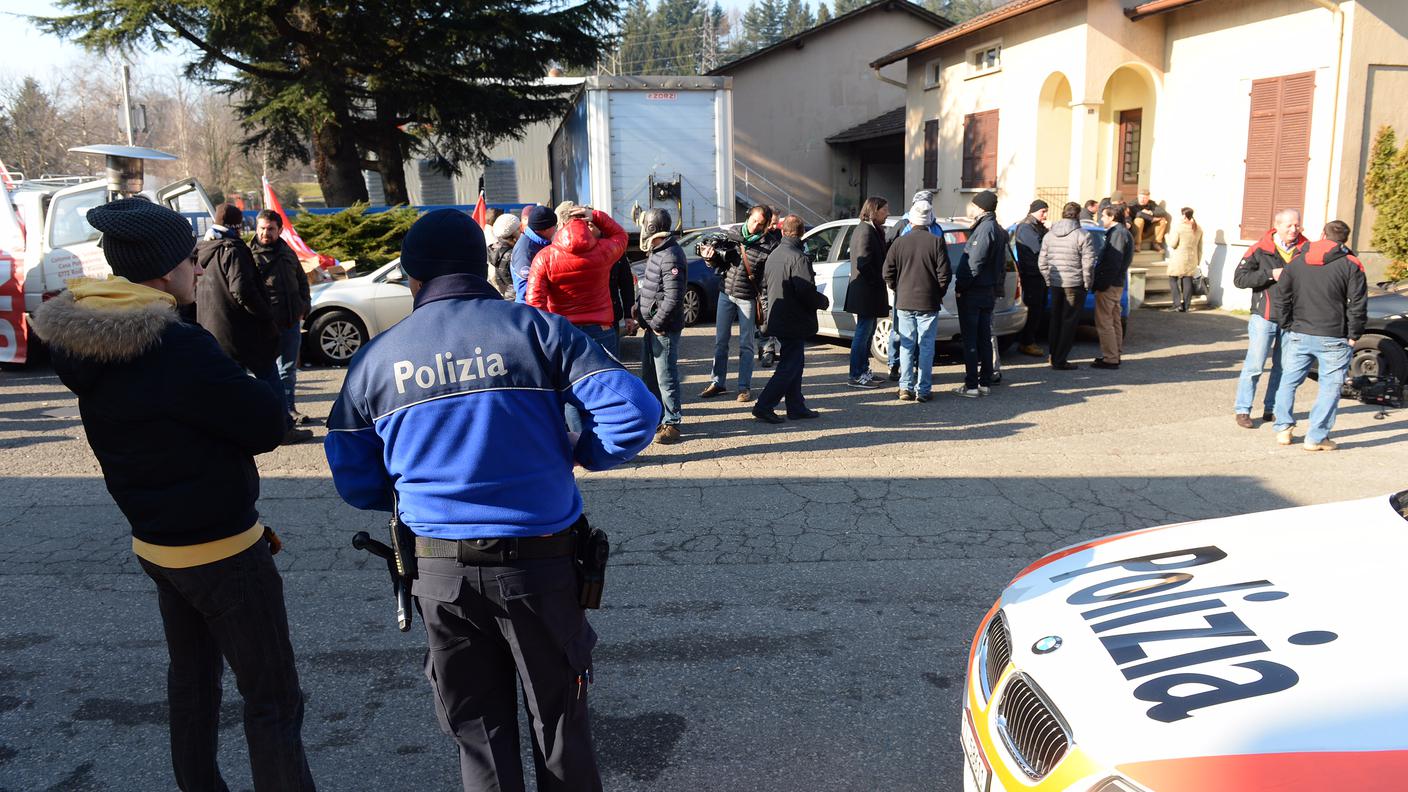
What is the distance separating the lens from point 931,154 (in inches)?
859

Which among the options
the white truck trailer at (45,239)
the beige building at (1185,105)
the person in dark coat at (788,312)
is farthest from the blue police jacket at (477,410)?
the beige building at (1185,105)

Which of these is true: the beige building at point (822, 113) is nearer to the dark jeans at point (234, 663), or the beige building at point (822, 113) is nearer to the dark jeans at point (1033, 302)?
A: the dark jeans at point (1033, 302)

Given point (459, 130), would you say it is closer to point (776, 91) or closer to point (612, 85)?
point (612, 85)

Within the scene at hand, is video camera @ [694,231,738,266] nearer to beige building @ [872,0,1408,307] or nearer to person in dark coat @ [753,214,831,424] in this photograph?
person in dark coat @ [753,214,831,424]

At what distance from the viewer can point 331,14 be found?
19484mm

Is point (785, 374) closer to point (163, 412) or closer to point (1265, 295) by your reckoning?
point (1265, 295)

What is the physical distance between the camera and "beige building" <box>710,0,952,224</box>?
28.2 metres

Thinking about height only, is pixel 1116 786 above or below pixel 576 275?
below

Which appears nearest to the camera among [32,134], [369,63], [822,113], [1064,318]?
[1064,318]

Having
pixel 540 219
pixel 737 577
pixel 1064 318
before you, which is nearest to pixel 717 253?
pixel 540 219

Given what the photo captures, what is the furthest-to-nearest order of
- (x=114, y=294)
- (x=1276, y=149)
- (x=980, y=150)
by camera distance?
(x=980, y=150) < (x=1276, y=149) < (x=114, y=294)

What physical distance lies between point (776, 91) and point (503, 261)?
20758 mm

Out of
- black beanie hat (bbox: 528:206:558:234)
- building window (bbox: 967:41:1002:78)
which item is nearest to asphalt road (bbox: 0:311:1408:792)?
black beanie hat (bbox: 528:206:558:234)

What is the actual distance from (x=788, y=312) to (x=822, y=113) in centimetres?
2192
